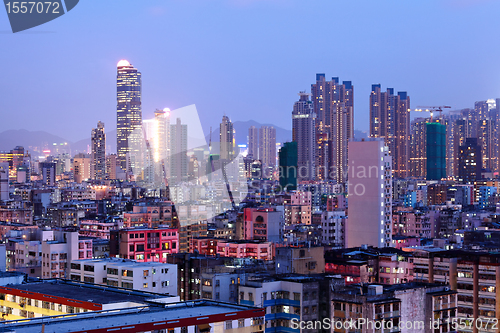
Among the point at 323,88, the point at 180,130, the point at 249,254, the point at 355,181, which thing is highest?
the point at 323,88

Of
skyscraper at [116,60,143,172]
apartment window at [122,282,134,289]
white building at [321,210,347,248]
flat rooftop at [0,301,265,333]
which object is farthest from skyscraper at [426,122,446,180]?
flat rooftop at [0,301,265,333]

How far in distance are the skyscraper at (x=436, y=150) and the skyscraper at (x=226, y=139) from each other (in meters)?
31.8

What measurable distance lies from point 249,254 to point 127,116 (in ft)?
328

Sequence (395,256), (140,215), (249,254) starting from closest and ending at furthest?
(395,256)
(249,254)
(140,215)

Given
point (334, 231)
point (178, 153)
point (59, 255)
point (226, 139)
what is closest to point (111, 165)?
point (226, 139)

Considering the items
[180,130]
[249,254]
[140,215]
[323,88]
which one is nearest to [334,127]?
[323,88]

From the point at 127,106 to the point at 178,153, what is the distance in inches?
2552

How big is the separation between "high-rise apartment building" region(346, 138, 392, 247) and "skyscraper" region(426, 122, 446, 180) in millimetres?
84437

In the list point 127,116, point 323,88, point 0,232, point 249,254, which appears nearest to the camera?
point 249,254

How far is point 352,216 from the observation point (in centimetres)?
2964

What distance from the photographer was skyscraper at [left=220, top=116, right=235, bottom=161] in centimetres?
9005

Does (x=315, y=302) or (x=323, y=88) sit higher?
(x=323, y=88)

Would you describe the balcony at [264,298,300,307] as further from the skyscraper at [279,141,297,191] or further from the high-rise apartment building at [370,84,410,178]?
the high-rise apartment building at [370,84,410,178]

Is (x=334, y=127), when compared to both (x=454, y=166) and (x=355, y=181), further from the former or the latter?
(x=355, y=181)
